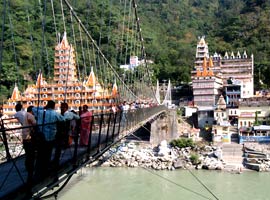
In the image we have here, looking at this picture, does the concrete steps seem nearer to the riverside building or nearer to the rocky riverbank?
the rocky riverbank

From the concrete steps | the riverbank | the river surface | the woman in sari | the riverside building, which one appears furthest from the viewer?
the riverside building

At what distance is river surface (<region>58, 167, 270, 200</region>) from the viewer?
960 centimetres

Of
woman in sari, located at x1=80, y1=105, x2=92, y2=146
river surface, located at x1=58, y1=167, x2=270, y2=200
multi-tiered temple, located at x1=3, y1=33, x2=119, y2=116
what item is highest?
multi-tiered temple, located at x1=3, y1=33, x2=119, y2=116

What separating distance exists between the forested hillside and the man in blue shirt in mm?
10608

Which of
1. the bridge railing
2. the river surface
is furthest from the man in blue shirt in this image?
the river surface

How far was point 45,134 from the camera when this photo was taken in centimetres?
254

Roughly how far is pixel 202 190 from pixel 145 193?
1434 mm

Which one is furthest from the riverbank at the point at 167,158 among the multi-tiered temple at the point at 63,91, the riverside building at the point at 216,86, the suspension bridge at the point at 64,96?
the riverside building at the point at 216,86

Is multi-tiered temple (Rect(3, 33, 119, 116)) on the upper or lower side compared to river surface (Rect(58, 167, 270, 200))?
upper

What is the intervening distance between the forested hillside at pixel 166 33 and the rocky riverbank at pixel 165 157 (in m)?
3.73

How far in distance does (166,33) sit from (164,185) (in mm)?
34184

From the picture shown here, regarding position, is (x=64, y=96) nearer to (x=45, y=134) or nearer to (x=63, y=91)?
(x=45, y=134)

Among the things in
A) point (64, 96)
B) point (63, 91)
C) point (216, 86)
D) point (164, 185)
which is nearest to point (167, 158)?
point (164, 185)

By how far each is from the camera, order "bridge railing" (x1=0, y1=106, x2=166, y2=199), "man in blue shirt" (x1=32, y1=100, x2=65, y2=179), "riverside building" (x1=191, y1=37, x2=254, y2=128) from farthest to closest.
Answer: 1. "riverside building" (x1=191, y1=37, x2=254, y2=128)
2. "man in blue shirt" (x1=32, y1=100, x2=65, y2=179)
3. "bridge railing" (x1=0, y1=106, x2=166, y2=199)
